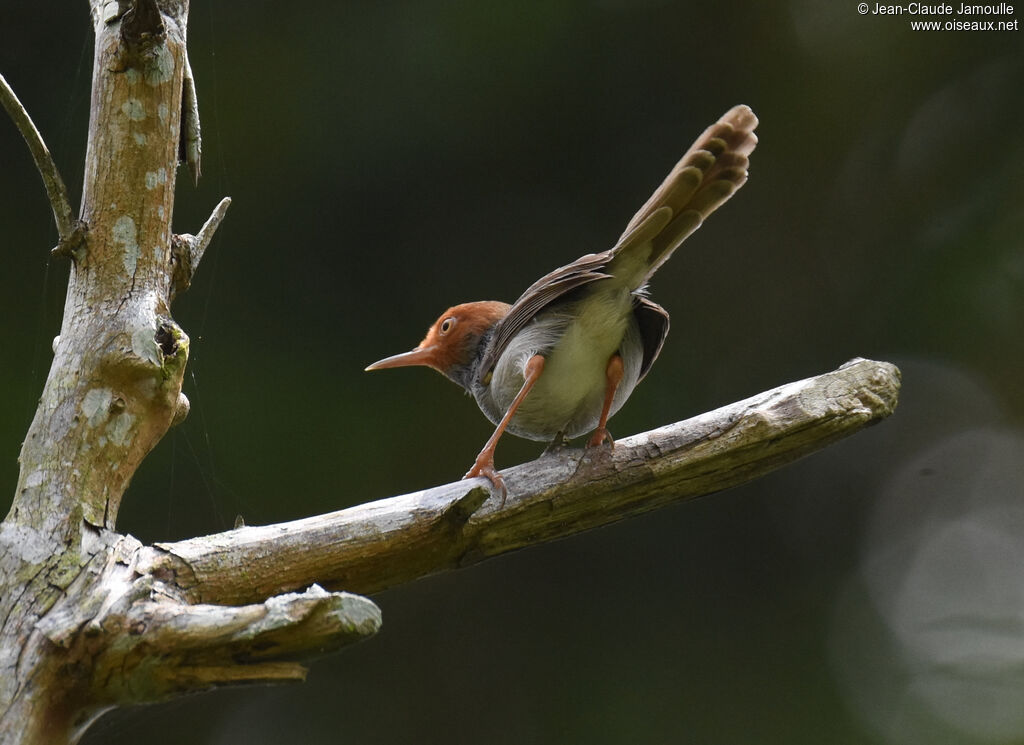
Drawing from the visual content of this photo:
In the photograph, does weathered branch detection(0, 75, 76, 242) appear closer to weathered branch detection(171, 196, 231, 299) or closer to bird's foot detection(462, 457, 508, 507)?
weathered branch detection(171, 196, 231, 299)

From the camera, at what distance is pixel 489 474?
2.64m

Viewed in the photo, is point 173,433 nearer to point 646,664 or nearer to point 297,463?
point 297,463

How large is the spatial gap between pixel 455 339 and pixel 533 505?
1.42 meters

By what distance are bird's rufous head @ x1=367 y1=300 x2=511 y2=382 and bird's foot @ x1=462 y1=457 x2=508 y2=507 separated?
43.5 inches

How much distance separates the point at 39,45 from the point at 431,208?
2330mm

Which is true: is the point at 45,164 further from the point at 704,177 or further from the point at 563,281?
the point at 704,177

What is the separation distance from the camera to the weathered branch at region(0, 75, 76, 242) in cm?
234

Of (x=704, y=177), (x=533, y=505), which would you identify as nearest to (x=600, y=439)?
(x=533, y=505)

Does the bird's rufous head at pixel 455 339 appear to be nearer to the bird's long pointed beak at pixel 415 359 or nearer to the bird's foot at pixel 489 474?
the bird's long pointed beak at pixel 415 359

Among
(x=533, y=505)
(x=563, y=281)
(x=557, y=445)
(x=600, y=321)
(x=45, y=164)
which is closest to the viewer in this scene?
(x=45, y=164)

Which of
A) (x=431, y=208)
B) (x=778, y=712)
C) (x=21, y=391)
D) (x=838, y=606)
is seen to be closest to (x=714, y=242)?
(x=431, y=208)

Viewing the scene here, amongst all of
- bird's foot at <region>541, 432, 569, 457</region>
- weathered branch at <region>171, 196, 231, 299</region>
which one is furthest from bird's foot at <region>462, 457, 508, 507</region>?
weathered branch at <region>171, 196, 231, 299</region>

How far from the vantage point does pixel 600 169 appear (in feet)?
19.4

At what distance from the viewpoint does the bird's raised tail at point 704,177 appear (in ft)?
9.46
